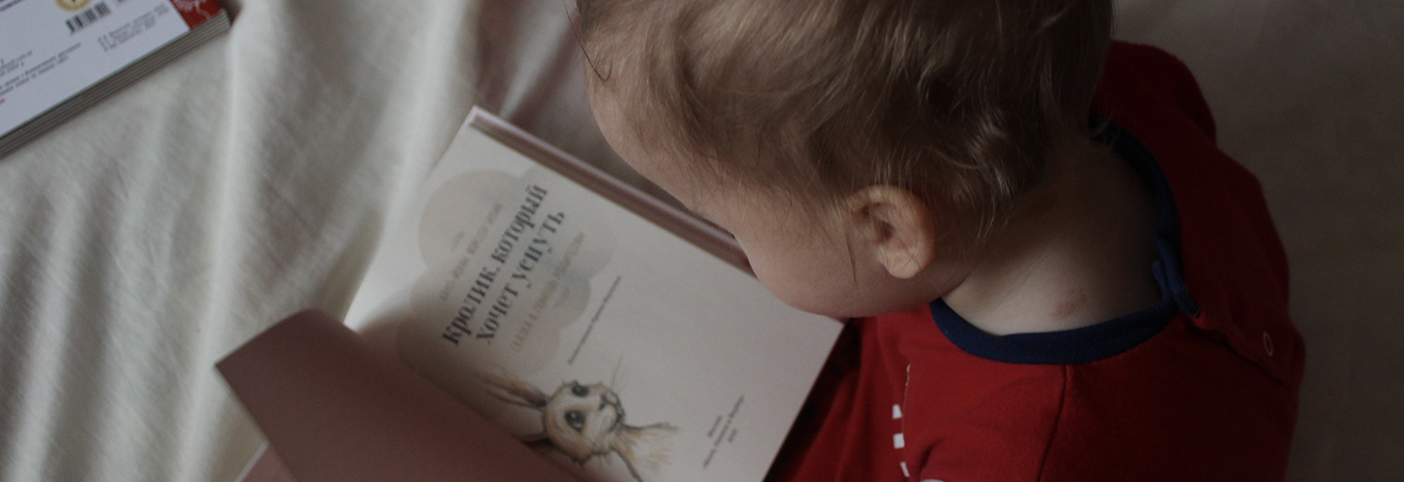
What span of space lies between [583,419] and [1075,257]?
298 millimetres

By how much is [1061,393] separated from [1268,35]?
15.7 inches

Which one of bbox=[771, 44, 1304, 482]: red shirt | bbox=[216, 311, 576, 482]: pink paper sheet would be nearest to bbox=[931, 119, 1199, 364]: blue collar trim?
bbox=[771, 44, 1304, 482]: red shirt

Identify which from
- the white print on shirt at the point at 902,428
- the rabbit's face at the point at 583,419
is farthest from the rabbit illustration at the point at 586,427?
the white print on shirt at the point at 902,428

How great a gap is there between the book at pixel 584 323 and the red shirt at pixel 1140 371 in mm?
60

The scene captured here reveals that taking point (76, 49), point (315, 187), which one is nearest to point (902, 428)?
point (315, 187)

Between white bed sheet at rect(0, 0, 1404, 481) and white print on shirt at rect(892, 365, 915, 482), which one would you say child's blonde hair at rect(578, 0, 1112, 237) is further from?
white bed sheet at rect(0, 0, 1404, 481)

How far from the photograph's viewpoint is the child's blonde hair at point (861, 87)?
288 millimetres

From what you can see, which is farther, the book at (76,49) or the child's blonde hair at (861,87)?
the book at (76,49)

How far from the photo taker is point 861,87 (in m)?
0.29

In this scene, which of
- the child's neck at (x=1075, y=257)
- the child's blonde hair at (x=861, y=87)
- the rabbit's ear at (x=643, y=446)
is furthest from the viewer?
the rabbit's ear at (x=643, y=446)

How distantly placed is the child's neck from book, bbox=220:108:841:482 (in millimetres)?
137

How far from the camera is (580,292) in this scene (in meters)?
0.54

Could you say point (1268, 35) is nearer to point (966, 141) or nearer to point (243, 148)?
point (966, 141)

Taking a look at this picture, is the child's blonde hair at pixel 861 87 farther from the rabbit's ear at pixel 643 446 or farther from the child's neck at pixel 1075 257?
the rabbit's ear at pixel 643 446
